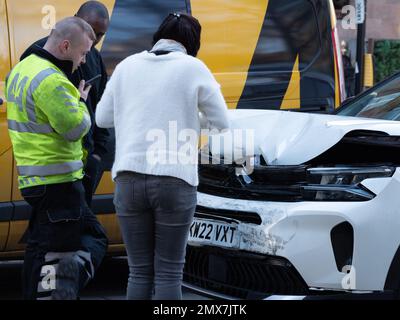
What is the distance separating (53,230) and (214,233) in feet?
2.66

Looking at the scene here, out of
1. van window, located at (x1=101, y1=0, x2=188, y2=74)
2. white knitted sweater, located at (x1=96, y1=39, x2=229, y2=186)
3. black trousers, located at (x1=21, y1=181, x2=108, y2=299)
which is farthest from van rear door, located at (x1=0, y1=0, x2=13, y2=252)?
white knitted sweater, located at (x1=96, y1=39, x2=229, y2=186)

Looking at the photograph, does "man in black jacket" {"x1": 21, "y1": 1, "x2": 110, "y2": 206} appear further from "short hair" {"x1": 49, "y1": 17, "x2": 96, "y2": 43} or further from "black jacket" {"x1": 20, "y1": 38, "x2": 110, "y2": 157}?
"short hair" {"x1": 49, "y1": 17, "x2": 96, "y2": 43}

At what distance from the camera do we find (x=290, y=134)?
14.5 ft

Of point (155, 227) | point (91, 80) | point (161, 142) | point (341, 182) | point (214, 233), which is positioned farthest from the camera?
point (91, 80)

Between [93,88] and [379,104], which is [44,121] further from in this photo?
[379,104]

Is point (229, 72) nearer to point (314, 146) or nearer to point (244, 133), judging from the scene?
point (244, 133)

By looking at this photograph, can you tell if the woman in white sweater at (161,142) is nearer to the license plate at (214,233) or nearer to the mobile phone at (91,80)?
the license plate at (214,233)

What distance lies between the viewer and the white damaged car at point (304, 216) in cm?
395

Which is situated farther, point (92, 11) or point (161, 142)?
point (92, 11)

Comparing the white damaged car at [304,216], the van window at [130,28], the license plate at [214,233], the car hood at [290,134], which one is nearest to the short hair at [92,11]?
the van window at [130,28]

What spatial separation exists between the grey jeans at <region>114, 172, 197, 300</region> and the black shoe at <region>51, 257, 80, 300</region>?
1.39 ft

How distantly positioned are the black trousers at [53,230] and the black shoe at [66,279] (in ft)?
0.17

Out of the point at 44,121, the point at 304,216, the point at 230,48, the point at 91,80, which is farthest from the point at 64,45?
the point at 230,48

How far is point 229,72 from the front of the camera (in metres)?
5.82
